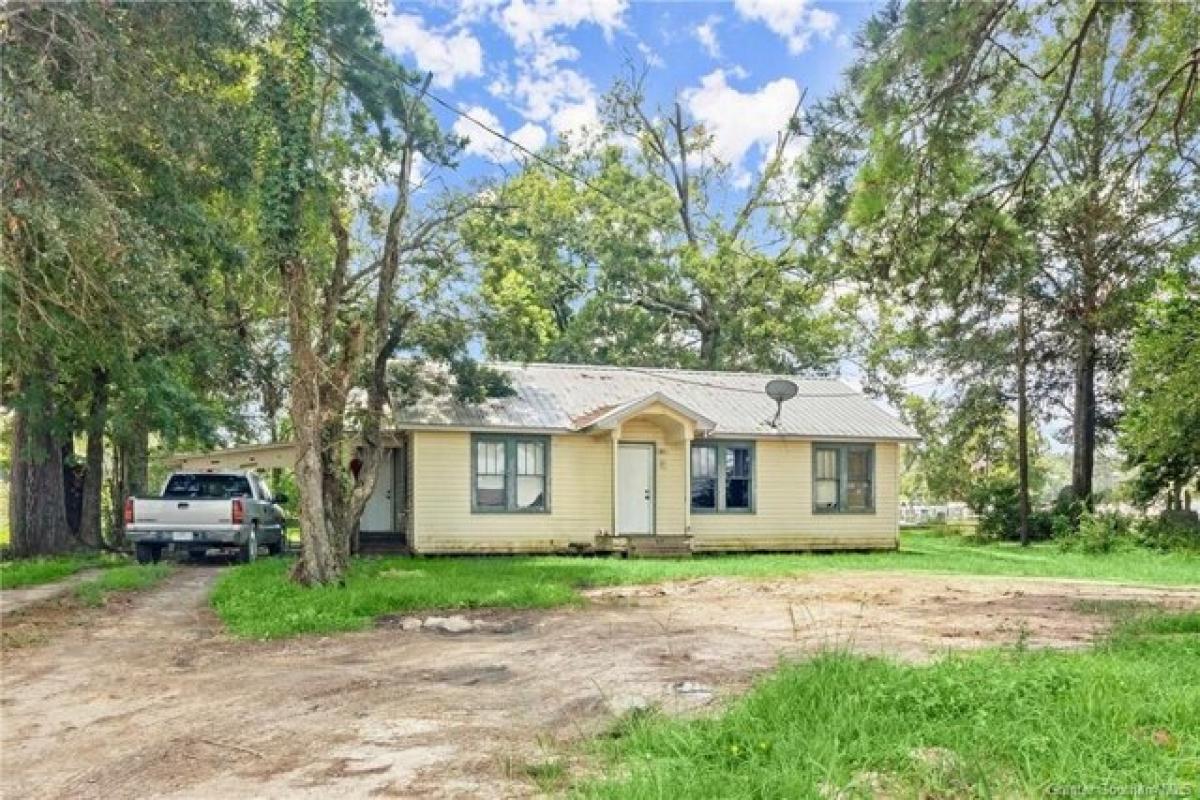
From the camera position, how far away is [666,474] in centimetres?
1964

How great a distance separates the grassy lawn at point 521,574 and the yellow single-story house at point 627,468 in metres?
1.02

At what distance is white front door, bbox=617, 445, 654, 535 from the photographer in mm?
19328

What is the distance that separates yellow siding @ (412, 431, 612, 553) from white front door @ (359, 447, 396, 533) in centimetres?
204

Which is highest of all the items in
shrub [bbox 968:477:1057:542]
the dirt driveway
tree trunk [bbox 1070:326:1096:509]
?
tree trunk [bbox 1070:326:1096:509]

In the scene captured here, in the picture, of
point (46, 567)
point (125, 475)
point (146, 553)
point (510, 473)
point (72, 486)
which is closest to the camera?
point (46, 567)

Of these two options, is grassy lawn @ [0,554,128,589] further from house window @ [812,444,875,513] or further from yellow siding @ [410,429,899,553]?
house window @ [812,444,875,513]

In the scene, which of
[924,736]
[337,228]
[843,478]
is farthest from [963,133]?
[843,478]

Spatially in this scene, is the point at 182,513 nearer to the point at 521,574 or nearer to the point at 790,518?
the point at 521,574

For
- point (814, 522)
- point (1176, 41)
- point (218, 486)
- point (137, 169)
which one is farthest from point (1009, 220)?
point (218, 486)

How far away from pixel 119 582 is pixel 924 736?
11.8 m

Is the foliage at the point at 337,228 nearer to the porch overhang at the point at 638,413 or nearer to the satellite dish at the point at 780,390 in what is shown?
the porch overhang at the point at 638,413

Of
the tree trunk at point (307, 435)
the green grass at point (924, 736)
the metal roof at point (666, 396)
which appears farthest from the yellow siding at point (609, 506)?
the green grass at point (924, 736)

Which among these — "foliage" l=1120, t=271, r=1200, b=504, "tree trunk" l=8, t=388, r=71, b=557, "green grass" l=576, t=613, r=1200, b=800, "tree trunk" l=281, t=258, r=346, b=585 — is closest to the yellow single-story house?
"tree trunk" l=8, t=388, r=71, b=557

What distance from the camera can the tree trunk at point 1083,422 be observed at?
26.2 meters
